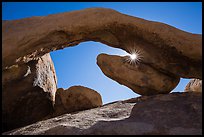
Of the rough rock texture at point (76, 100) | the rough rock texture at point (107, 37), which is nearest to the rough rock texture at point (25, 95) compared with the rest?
the rough rock texture at point (76, 100)

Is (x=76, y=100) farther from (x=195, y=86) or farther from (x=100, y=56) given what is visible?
(x=195, y=86)

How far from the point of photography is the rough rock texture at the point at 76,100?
7199 mm

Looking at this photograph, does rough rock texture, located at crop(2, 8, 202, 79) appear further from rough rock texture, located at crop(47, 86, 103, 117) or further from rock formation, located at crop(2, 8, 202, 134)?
rough rock texture, located at crop(47, 86, 103, 117)

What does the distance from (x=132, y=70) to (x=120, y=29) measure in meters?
1.42

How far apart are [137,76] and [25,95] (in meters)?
3.86

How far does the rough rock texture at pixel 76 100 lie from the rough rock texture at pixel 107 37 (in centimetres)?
164

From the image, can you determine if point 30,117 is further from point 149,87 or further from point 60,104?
point 149,87

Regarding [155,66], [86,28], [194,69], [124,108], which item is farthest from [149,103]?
[86,28]

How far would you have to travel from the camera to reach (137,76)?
7.01 m

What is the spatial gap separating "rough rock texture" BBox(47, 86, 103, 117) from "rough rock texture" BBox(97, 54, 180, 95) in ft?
2.89

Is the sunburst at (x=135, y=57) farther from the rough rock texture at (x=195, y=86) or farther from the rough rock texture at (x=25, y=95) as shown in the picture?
the rough rock texture at (x=195, y=86)

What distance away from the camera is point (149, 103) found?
5.75 meters

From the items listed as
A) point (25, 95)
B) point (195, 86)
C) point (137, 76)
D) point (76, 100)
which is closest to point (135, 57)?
point (137, 76)

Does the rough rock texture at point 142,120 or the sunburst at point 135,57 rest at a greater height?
the sunburst at point 135,57
